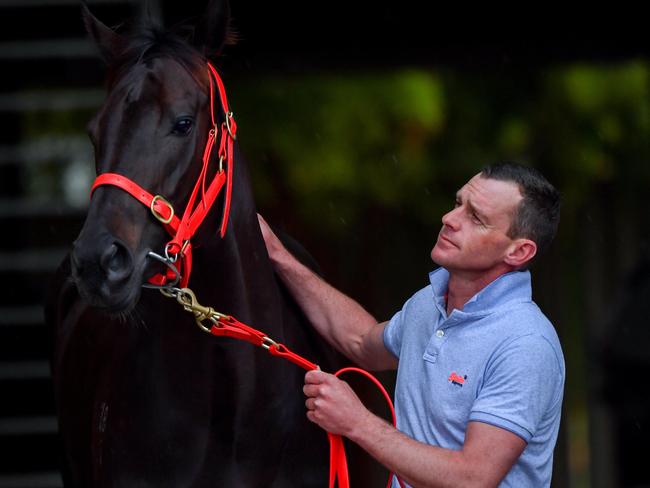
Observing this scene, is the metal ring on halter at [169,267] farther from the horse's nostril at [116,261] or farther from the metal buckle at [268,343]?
the metal buckle at [268,343]

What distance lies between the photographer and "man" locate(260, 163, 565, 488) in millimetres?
2486

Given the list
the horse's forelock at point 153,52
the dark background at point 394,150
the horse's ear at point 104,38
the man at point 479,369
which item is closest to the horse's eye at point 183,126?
the horse's forelock at point 153,52

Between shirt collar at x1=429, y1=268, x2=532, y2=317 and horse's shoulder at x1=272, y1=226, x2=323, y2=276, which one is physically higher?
shirt collar at x1=429, y1=268, x2=532, y2=317

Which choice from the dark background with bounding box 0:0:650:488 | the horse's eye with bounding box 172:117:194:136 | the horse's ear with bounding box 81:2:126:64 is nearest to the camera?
the horse's eye with bounding box 172:117:194:136

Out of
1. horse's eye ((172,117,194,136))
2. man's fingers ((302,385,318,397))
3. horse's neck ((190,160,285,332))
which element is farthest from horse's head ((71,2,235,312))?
man's fingers ((302,385,318,397))

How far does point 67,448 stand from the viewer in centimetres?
414

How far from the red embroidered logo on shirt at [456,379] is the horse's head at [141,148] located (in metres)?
0.74

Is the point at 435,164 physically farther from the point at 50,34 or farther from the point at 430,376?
the point at 430,376

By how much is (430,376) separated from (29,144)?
15.3 ft

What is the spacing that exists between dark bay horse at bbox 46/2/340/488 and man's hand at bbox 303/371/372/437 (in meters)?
0.34

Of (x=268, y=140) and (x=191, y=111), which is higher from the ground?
(x=191, y=111)

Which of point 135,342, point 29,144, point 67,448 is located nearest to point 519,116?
point 29,144

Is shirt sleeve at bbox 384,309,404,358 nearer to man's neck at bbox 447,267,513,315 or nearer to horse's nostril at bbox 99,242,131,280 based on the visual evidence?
man's neck at bbox 447,267,513,315

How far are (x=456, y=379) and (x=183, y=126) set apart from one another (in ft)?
2.94
